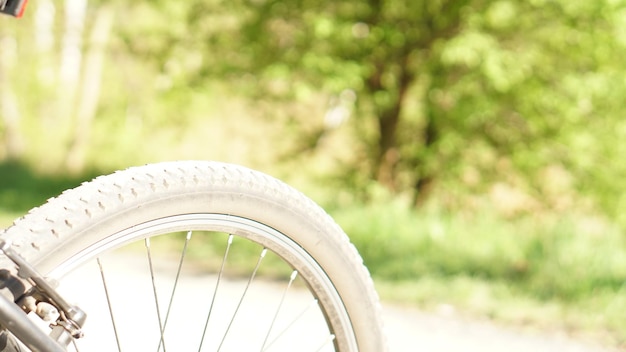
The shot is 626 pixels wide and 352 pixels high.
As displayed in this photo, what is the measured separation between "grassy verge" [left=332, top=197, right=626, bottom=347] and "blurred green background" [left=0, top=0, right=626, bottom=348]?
1.0 inches

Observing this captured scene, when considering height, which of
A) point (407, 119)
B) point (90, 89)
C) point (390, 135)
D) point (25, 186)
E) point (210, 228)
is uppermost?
point (90, 89)

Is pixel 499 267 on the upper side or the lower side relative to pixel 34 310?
upper

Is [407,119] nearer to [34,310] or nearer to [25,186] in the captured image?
[25,186]

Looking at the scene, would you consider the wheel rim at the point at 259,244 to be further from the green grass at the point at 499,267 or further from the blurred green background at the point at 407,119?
the blurred green background at the point at 407,119

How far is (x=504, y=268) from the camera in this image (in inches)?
200

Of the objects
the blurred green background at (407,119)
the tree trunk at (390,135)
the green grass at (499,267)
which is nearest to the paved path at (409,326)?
the green grass at (499,267)

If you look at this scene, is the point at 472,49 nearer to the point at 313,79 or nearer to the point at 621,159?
the point at 313,79

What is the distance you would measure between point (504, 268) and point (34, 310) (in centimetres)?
429

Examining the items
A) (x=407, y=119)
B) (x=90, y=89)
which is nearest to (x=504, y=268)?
(x=407, y=119)

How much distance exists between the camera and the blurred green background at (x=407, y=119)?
6.13 metres

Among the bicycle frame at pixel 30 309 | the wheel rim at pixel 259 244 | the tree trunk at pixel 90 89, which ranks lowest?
the bicycle frame at pixel 30 309

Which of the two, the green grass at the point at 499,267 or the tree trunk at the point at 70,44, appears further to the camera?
the tree trunk at the point at 70,44

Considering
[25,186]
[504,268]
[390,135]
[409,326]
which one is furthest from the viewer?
[390,135]

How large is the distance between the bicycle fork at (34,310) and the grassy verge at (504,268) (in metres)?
3.29
